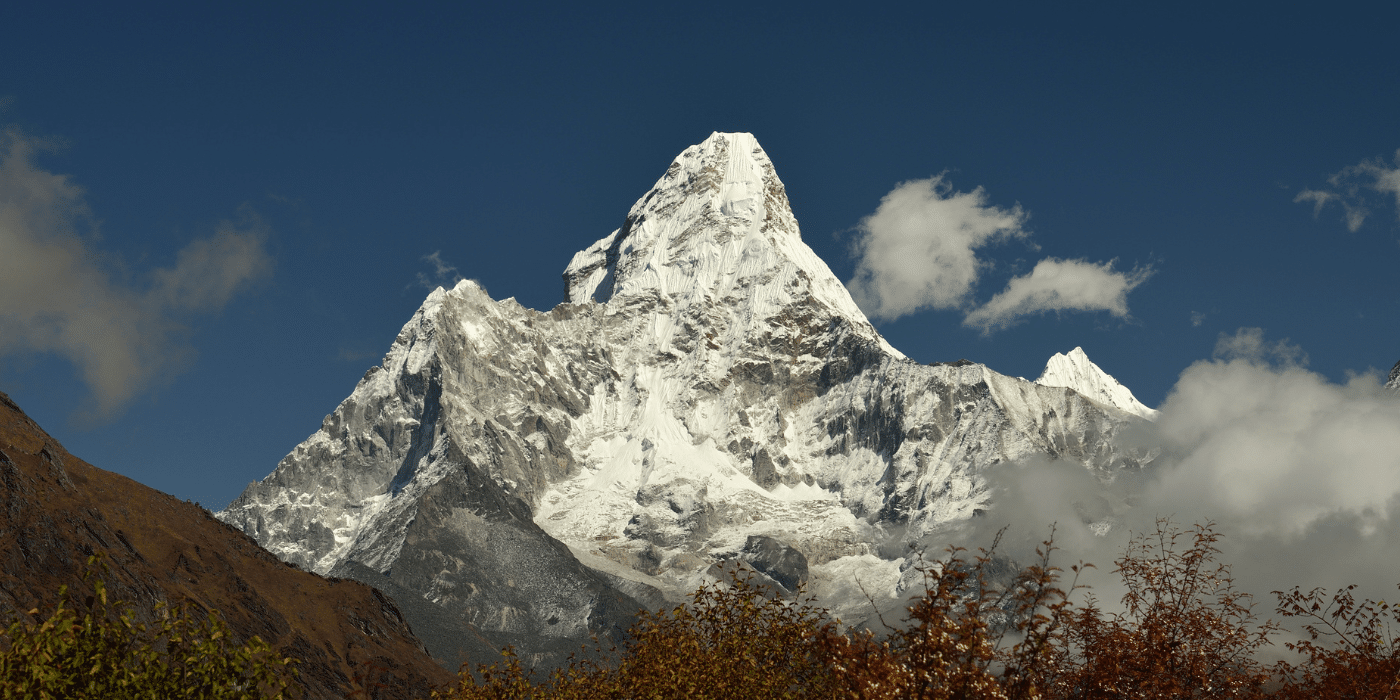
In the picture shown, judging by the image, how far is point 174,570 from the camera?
407 feet

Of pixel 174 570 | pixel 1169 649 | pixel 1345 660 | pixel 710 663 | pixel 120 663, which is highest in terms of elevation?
pixel 174 570

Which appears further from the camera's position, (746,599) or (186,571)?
(186,571)

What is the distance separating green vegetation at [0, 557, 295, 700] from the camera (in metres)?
28.8

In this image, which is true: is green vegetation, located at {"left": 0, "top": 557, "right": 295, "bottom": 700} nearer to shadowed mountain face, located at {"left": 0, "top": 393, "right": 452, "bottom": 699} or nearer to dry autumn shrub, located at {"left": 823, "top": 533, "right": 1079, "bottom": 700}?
dry autumn shrub, located at {"left": 823, "top": 533, "right": 1079, "bottom": 700}

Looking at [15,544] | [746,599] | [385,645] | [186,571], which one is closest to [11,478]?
[15,544]

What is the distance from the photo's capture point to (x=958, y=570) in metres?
28.7

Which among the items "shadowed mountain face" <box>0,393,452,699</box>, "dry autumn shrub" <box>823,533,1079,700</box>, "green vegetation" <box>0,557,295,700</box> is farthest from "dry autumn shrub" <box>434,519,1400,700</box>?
"shadowed mountain face" <box>0,393,452,699</box>

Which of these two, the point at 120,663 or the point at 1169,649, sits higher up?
the point at 1169,649

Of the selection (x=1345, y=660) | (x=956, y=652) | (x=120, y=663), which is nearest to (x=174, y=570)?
(x=120, y=663)

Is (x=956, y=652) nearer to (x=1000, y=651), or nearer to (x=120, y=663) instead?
(x=1000, y=651)

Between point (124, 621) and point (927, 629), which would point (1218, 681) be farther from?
point (124, 621)

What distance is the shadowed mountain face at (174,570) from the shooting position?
103 meters

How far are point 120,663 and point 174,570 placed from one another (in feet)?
334

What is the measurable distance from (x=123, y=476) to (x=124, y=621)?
377 feet
